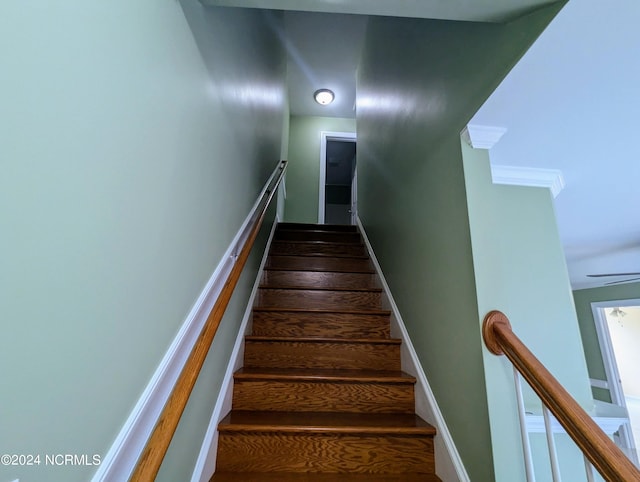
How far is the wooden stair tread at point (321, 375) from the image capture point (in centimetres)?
163

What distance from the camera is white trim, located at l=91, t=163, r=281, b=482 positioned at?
24.9 inches

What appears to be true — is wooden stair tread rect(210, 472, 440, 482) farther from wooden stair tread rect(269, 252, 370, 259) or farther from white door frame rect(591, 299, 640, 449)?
white door frame rect(591, 299, 640, 449)

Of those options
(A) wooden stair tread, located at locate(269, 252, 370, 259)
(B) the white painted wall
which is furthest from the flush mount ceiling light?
(B) the white painted wall

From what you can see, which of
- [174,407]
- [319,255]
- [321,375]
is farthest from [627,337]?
[174,407]

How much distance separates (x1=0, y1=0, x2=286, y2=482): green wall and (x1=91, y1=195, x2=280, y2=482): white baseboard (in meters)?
0.03

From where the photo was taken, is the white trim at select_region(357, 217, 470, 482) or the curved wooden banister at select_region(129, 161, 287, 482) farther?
the white trim at select_region(357, 217, 470, 482)

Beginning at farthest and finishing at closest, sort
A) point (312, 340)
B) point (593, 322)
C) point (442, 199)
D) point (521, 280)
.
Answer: point (593, 322), point (312, 340), point (442, 199), point (521, 280)

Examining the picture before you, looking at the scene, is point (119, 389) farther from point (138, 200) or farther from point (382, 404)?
point (382, 404)

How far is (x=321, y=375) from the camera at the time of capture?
1.67m

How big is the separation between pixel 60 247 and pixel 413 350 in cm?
172

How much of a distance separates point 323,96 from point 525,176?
3.98 meters

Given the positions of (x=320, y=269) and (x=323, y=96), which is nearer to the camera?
(x=320, y=269)

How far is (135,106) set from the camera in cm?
69

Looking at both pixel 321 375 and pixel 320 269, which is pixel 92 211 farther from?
pixel 320 269
